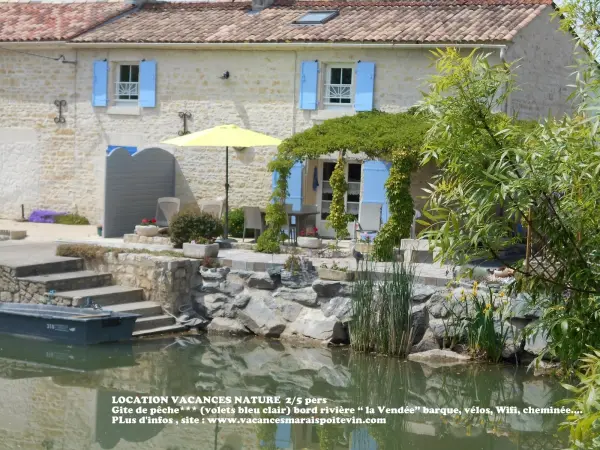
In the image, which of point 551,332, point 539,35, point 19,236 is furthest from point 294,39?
point 551,332

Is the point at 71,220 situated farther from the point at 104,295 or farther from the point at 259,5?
the point at 104,295

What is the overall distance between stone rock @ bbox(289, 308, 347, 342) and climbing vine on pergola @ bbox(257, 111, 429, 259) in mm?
1684

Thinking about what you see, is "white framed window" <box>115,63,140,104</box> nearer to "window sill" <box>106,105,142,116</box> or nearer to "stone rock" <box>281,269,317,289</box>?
"window sill" <box>106,105,142,116</box>

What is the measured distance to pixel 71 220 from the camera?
65.6 ft

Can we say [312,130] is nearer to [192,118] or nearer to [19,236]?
[192,118]

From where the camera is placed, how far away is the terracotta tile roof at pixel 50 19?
20.3 meters

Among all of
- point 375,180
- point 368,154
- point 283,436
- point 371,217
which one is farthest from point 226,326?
point 375,180

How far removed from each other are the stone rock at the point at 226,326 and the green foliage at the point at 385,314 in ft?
6.28

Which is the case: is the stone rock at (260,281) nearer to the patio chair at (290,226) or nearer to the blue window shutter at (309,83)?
the patio chair at (290,226)

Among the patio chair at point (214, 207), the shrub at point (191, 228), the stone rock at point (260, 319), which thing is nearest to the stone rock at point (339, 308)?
the stone rock at point (260, 319)

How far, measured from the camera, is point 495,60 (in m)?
16.7

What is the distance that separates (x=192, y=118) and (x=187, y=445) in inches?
437

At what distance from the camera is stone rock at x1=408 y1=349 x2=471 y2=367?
1212cm

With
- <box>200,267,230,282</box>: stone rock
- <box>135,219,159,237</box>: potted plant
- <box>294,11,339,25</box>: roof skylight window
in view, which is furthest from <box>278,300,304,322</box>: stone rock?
<box>294,11,339,25</box>: roof skylight window
